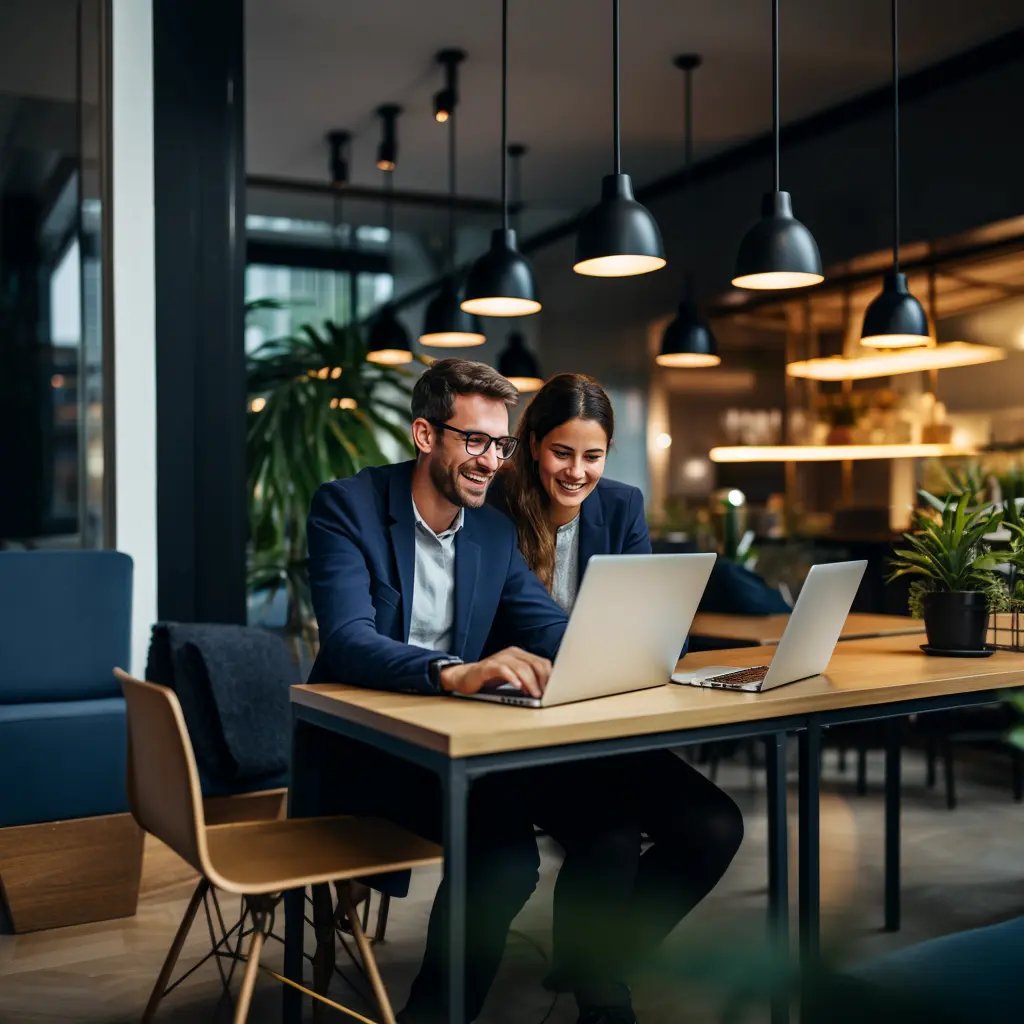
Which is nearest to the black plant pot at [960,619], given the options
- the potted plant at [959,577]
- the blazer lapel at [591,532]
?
the potted plant at [959,577]

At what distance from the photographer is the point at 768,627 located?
163 inches

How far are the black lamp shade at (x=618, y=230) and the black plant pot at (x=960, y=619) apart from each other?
43.1 inches

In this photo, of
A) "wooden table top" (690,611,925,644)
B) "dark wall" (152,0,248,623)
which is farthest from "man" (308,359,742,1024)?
"dark wall" (152,0,248,623)

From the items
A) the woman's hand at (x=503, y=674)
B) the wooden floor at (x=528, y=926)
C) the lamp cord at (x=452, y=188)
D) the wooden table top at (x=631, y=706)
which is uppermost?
the lamp cord at (x=452, y=188)

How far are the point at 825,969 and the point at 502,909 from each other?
171 cm

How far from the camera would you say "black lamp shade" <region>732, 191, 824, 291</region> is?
3.04m

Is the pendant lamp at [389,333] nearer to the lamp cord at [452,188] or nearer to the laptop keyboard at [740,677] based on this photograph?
the lamp cord at [452,188]

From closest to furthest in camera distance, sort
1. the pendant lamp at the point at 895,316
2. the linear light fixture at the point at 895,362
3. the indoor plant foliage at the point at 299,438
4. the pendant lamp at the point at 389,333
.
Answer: the pendant lamp at the point at 895,316 < the indoor plant foliage at the point at 299,438 < the linear light fixture at the point at 895,362 < the pendant lamp at the point at 389,333

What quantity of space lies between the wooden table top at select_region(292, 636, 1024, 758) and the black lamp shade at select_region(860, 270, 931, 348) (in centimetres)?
173

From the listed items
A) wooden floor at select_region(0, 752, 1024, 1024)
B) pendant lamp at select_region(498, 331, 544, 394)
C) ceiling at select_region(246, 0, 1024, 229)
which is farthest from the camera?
pendant lamp at select_region(498, 331, 544, 394)

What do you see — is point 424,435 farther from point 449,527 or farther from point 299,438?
point 299,438

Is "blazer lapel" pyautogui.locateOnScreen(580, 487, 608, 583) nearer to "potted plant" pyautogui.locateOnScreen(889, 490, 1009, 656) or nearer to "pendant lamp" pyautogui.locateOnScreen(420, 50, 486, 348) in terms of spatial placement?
"potted plant" pyautogui.locateOnScreen(889, 490, 1009, 656)

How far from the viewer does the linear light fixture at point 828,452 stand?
609 centimetres

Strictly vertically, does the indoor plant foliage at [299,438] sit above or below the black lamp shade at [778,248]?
below
